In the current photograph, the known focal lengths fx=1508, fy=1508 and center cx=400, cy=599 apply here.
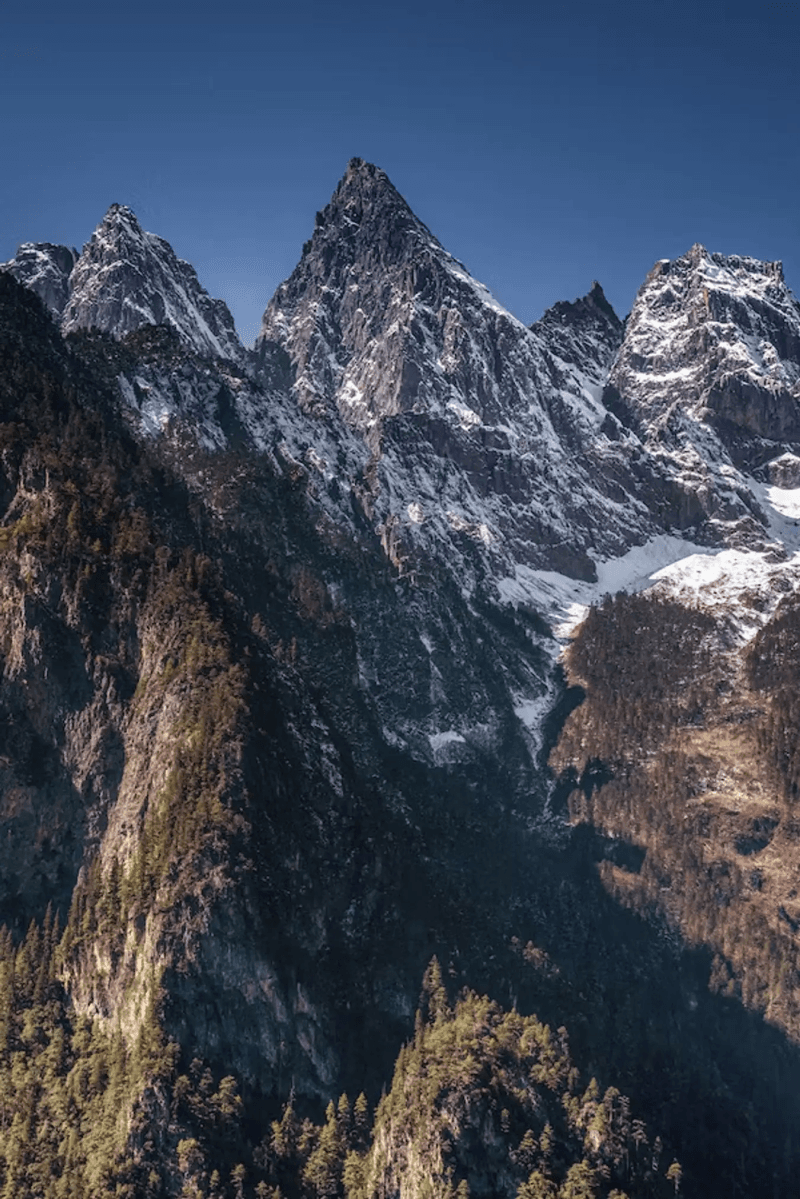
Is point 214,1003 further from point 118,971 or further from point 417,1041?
point 417,1041

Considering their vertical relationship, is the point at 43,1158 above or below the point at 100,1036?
below

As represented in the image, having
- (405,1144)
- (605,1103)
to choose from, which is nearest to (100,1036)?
(405,1144)

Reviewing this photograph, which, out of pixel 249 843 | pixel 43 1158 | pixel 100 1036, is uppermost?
pixel 249 843

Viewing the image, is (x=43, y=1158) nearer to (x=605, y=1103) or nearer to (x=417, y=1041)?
(x=417, y=1041)

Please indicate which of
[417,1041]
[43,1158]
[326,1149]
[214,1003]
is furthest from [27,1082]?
[417,1041]

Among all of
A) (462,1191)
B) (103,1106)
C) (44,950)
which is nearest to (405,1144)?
(462,1191)

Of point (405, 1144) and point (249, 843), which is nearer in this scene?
point (405, 1144)

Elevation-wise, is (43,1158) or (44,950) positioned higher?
(44,950)

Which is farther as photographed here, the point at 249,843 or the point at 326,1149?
the point at 249,843
